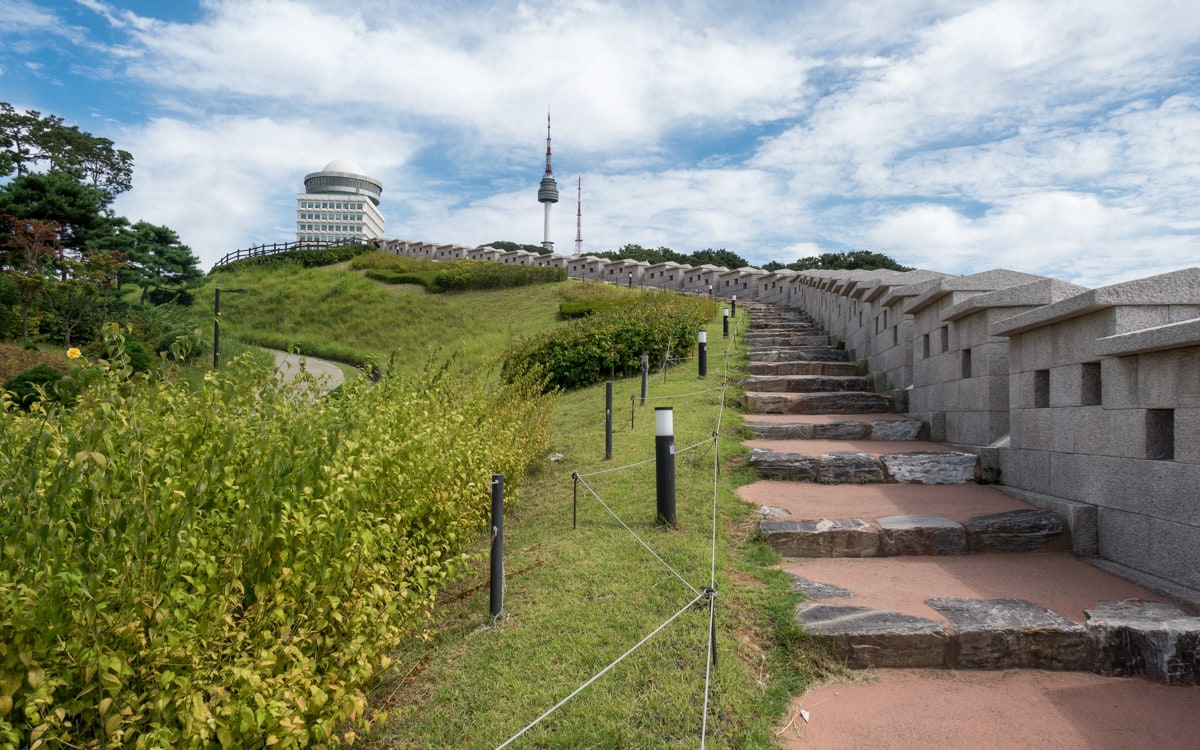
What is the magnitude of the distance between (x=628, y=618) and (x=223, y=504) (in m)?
1.89

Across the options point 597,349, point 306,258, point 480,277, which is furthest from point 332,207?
point 597,349

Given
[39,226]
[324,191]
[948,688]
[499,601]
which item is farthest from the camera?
[324,191]

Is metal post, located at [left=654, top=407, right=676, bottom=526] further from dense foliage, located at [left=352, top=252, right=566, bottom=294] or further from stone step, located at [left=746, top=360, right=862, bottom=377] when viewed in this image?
dense foliage, located at [left=352, top=252, right=566, bottom=294]

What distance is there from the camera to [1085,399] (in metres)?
4.38

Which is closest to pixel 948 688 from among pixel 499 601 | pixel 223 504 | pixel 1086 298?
pixel 499 601

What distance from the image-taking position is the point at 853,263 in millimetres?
40156

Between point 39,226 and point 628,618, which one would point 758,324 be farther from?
point 39,226

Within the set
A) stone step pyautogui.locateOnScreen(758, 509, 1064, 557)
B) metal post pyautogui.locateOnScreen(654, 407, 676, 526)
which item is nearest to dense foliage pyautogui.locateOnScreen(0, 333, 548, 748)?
metal post pyautogui.locateOnScreen(654, 407, 676, 526)

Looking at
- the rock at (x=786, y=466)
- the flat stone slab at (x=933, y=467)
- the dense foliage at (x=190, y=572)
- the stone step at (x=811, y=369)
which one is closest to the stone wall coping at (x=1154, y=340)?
the flat stone slab at (x=933, y=467)

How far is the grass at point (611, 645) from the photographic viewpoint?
8.98ft

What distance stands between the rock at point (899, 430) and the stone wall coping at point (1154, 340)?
3.08 meters

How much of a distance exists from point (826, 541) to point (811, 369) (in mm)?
6112

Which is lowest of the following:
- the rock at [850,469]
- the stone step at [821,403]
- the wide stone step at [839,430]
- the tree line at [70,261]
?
the rock at [850,469]

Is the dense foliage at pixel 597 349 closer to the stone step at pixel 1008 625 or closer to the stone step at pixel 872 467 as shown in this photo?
the stone step at pixel 872 467
